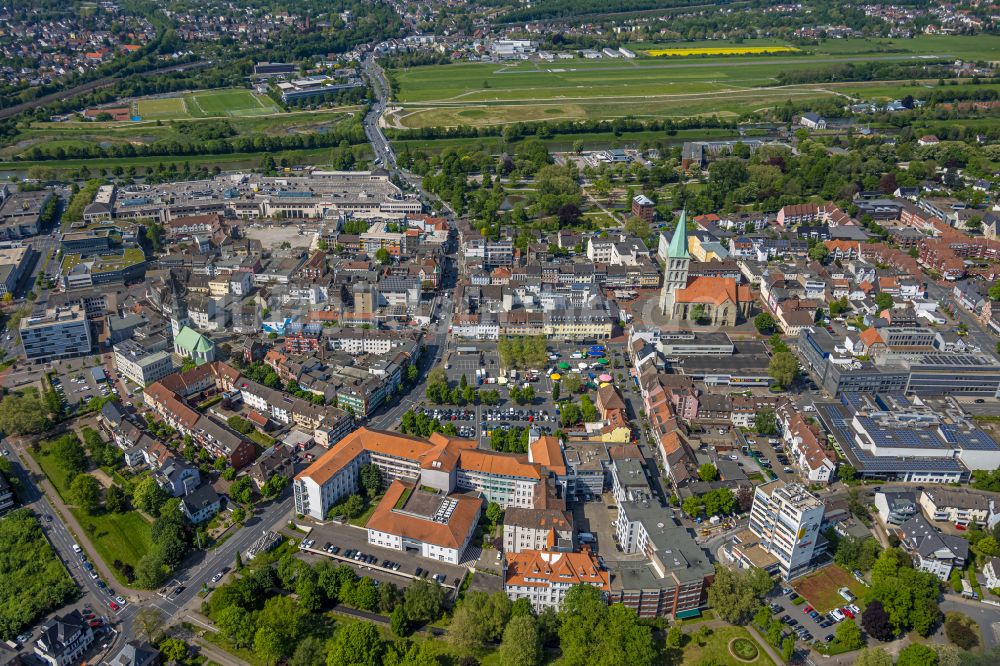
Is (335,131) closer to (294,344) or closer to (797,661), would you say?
(294,344)

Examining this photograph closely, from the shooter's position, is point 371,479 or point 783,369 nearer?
point 371,479

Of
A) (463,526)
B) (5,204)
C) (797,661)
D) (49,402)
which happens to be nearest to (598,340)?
(463,526)

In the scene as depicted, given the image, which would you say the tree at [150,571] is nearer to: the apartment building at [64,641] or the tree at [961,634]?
the apartment building at [64,641]

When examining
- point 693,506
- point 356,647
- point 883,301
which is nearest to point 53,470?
point 356,647

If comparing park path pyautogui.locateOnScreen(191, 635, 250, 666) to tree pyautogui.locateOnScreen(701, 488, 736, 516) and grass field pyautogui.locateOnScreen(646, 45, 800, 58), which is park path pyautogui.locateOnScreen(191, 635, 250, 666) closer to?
tree pyautogui.locateOnScreen(701, 488, 736, 516)

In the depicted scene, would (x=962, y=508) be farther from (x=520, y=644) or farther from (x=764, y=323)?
(x=520, y=644)
